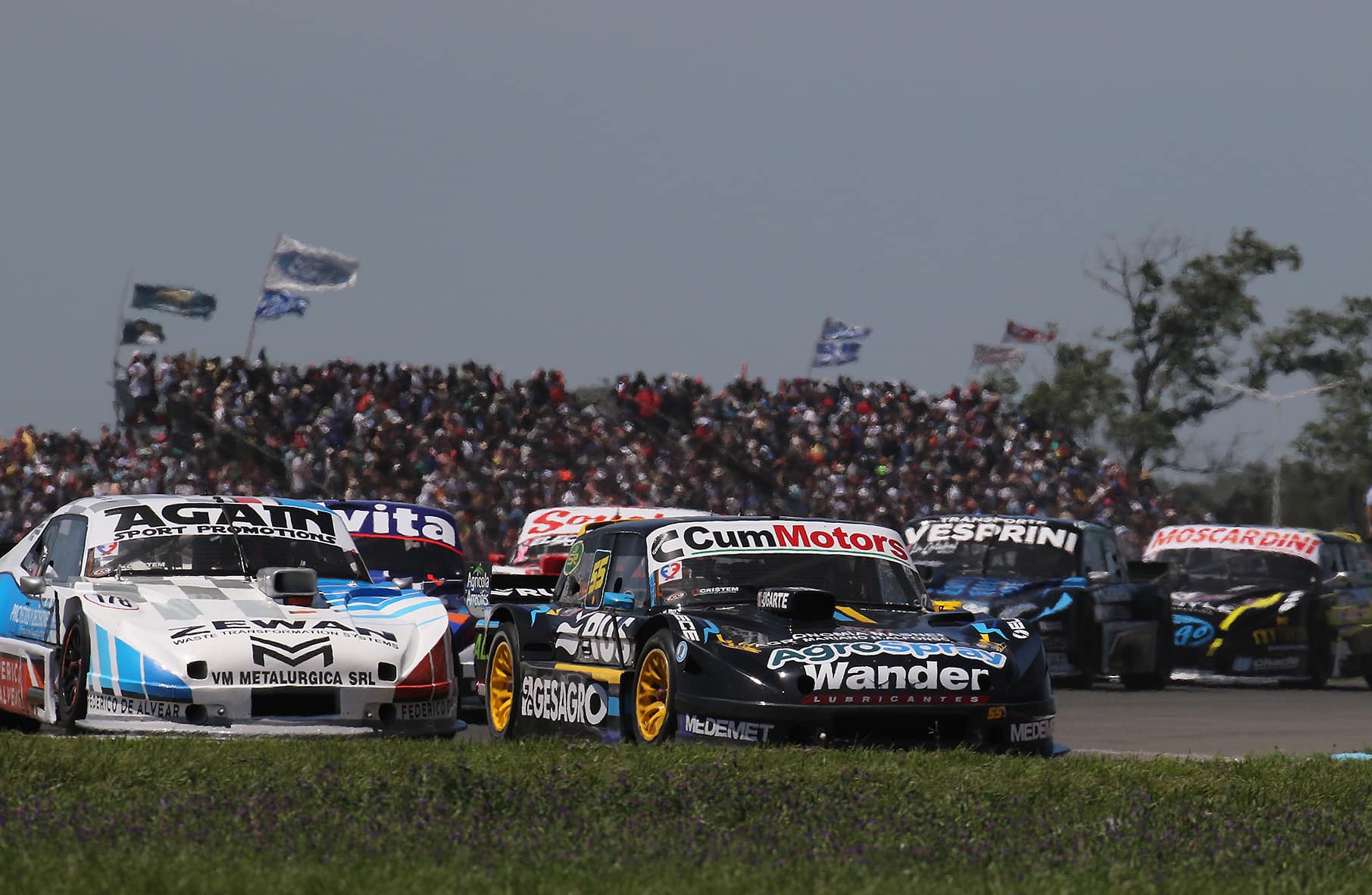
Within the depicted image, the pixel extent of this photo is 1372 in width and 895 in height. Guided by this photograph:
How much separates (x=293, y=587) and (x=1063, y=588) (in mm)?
9047

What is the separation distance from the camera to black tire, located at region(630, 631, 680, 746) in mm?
9758

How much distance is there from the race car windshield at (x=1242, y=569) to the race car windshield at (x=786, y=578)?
9499mm

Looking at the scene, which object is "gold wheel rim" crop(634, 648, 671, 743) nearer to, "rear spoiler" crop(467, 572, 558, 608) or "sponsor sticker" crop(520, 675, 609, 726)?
"sponsor sticker" crop(520, 675, 609, 726)

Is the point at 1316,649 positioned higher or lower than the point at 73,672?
higher

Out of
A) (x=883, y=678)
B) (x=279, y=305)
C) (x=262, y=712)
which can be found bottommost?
(x=262, y=712)

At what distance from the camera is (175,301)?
44750 millimetres

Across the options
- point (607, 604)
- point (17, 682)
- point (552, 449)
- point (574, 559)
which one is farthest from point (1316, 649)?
point (552, 449)

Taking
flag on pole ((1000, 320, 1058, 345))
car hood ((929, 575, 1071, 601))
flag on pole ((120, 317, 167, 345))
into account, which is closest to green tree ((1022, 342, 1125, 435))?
flag on pole ((1000, 320, 1058, 345))

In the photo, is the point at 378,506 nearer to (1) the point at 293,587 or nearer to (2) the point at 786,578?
(1) the point at 293,587

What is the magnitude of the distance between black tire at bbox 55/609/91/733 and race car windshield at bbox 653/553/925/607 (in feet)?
9.59

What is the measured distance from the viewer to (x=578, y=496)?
34.7 metres

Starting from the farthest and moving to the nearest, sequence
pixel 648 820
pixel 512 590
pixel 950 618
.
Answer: pixel 512 590
pixel 950 618
pixel 648 820

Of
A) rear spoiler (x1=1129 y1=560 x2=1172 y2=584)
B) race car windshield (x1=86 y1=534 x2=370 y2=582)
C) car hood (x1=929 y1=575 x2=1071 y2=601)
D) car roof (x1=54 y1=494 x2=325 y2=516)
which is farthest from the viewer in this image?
car hood (x1=929 y1=575 x2=1071 y2=601)

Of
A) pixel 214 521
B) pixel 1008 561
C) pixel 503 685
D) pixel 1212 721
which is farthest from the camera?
pixel 1008 561
